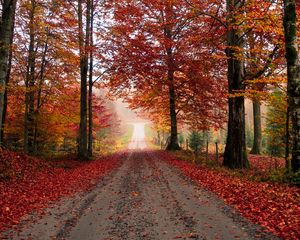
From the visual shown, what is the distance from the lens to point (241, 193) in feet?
32.8

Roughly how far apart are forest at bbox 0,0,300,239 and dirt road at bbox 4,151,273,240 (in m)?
0.94

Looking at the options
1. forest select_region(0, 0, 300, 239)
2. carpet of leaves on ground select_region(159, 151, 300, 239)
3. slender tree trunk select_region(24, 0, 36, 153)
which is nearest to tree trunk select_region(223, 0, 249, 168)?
forest select_region(0, 0, 300, 239)

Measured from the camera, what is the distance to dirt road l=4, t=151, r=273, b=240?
21.7ft

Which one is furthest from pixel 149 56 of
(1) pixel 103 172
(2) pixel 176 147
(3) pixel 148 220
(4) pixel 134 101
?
(3) pixel 148 220

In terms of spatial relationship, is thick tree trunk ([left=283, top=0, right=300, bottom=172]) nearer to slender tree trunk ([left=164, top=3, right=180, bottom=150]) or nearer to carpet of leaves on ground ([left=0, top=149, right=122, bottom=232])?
carpet of leaves on ground ([left=0, top=149, right=122, bottom=232])

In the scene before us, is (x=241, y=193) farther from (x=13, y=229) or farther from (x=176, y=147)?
(x=176, y=147)

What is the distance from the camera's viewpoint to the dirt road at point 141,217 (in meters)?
6.62

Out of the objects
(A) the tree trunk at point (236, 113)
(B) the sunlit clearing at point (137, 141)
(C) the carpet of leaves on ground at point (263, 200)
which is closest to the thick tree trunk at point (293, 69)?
(C) the carpet of leaves on ground at point (263, 200)

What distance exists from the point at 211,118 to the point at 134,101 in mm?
7786

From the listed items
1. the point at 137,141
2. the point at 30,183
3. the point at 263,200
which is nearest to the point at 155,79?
the point at 30,183

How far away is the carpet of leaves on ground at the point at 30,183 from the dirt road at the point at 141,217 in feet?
2.51

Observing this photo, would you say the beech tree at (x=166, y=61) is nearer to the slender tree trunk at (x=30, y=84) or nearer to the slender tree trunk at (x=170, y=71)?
the slender tree trunk at (x=170, y=71)

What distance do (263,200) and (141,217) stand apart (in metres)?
3.83

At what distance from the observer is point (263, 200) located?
8.93 m
